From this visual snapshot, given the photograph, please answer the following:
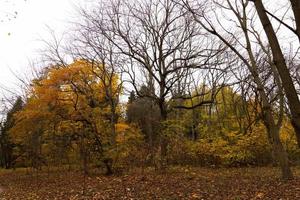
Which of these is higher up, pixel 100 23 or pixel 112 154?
pixel 100 23

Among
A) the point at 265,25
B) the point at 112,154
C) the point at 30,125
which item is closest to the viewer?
the point at 265,25

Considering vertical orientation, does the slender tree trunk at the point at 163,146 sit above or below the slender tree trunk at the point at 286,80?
above

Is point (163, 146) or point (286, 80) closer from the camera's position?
point (286, 80)

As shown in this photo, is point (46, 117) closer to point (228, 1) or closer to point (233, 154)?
point (233, 154)

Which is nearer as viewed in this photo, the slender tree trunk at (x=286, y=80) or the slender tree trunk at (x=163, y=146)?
the slender tree trunk at (x=286, y=80)

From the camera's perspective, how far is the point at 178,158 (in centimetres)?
2700

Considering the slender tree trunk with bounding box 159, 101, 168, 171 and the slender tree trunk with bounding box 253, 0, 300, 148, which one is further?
the slender tree trunk with bounding box 159, 101, 168, 171

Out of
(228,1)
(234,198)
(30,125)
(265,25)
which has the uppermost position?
(228,1)

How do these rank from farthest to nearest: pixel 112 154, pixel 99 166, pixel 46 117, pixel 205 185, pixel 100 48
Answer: pixel 46 117, pixel 100 48, pixel 99 166, pixel 112 154, pixel 205 185

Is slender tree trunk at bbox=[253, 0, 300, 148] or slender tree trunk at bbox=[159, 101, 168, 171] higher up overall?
slender tree trunk at bbox=[159, 101, 168, 171]

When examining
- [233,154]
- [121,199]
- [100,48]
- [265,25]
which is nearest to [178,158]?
[233,154]

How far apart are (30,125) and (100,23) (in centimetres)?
983

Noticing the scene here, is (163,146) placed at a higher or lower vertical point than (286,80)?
higher

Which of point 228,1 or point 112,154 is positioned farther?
point 112,154
